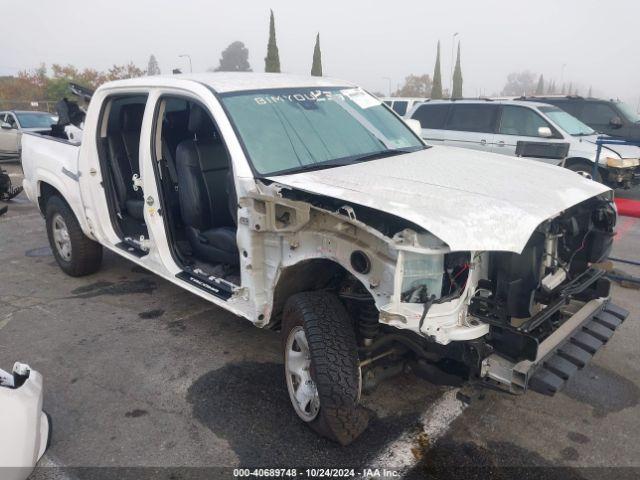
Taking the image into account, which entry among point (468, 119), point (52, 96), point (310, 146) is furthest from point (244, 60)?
point (310, 146)

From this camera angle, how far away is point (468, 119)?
1017 cm

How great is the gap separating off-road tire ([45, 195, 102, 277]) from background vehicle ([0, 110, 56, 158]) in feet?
31.8

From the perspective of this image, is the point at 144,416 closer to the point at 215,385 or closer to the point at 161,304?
the point at 215,385

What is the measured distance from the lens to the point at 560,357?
2.71 metres

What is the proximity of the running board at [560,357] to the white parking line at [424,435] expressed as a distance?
2.03ft

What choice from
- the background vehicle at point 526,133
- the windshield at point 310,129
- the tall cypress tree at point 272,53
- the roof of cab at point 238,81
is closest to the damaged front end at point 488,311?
the windshield at point 310,129

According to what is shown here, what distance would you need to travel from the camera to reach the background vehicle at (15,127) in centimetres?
1373

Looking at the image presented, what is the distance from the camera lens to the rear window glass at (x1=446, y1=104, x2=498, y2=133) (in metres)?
9.90

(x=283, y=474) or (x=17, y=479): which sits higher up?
(x=17, y=479)

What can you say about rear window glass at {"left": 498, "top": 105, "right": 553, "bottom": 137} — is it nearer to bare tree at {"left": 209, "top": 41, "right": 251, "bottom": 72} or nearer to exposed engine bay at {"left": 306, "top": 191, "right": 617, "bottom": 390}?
exposed engine bay at {"left": 306, "top": 191, "right": 617, "bottom": 390}

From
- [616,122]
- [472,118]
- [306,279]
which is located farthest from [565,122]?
[306,279]

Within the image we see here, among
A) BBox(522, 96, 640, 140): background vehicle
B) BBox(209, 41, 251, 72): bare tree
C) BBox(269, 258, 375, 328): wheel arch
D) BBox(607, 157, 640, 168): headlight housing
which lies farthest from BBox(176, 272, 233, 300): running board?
BBox(209, 41, 251, 72): bare tree

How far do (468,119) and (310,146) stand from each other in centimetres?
752

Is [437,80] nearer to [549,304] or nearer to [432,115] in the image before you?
[432,115]
